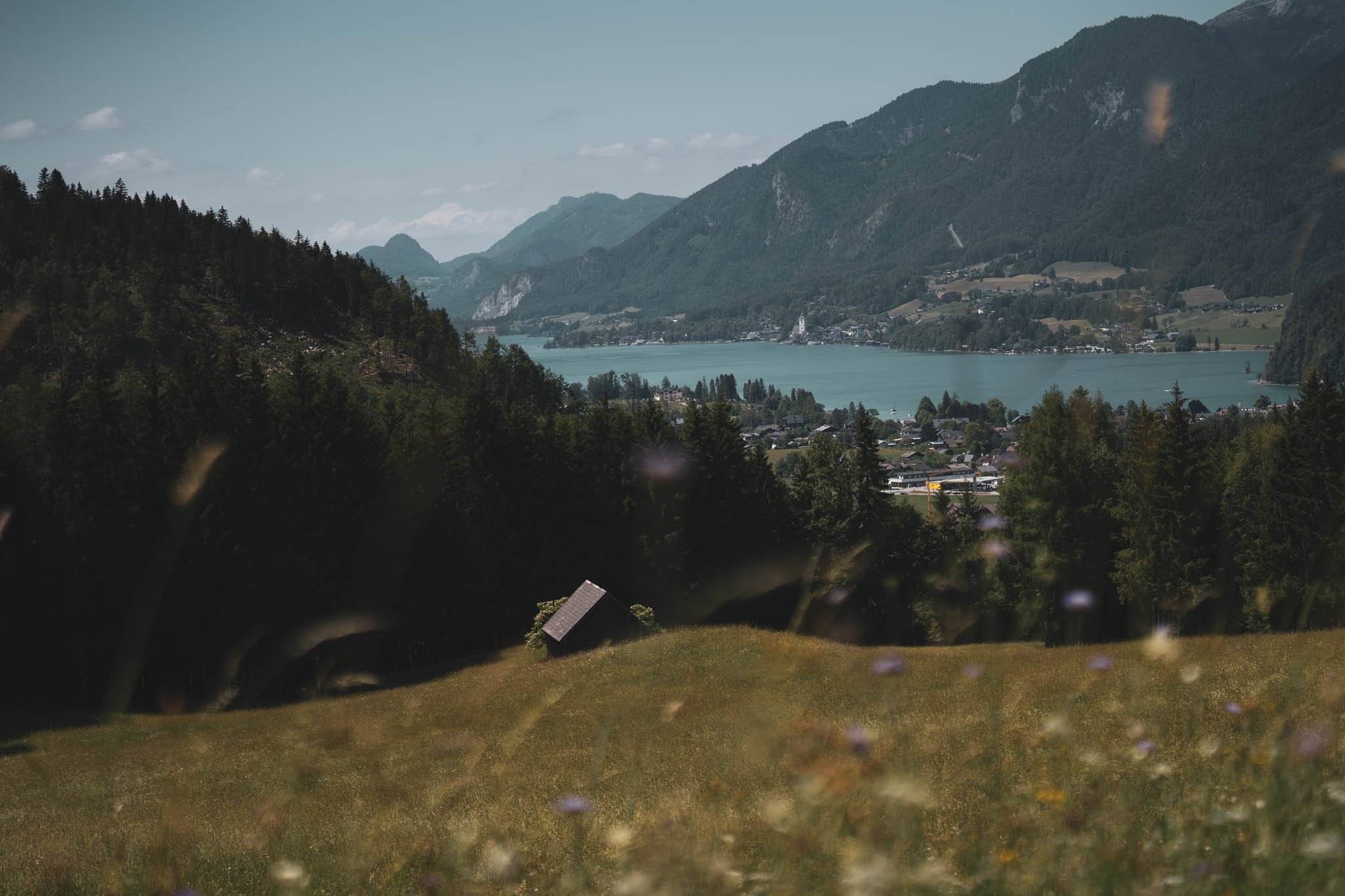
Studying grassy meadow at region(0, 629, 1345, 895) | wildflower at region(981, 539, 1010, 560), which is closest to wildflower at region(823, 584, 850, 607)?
wildflower at region(981, 539, 1010, 560)

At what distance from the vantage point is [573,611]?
35.9 m

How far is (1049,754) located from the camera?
19.3ft

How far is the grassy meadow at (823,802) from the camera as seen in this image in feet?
11.8

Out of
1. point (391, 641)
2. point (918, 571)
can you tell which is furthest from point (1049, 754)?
point (918, 571)

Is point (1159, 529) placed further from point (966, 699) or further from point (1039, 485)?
point (966, 699)

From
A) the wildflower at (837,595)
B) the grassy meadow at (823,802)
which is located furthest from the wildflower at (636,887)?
the wildflower at (837,595)

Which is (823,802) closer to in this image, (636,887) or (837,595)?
(636,887)

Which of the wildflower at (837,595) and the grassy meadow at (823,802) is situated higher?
the grassy meadow at (823,802)

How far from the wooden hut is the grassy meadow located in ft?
61.9

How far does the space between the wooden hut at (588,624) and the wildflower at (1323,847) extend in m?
32.9

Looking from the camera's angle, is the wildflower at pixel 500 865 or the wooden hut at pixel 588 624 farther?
the wooden hut at pixel 588 624

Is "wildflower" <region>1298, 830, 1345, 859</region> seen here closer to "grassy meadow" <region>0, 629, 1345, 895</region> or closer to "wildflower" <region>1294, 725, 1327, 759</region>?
"grassy meadow" <region>0, 629, 1345, 895</region>

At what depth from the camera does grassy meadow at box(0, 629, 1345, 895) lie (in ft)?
11.8

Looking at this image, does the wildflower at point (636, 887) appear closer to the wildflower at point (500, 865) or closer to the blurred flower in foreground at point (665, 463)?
the wildflower at point (500, 865)
